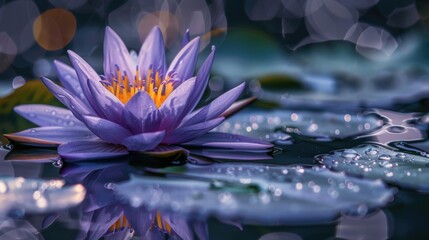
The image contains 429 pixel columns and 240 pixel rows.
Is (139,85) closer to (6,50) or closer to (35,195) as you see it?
(35,195)

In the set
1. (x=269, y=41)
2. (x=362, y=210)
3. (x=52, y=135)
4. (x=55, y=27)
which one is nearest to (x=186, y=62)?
(x=52, y=135)

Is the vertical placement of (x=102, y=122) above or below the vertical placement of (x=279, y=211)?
above

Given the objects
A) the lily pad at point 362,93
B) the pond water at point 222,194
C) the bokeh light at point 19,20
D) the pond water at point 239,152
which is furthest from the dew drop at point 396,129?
the bokeh light at point 19,20

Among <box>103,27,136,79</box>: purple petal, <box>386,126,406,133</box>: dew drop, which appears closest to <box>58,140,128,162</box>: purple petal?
<box>103,27,136,79</box>: purple petal

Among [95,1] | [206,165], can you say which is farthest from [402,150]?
[95,1]

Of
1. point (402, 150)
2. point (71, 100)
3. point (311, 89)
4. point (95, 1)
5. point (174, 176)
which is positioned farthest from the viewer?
point (95, 1)

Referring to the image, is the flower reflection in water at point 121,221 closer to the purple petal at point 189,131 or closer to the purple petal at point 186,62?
the purple petal at point 189,131

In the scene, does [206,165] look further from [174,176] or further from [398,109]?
[398,109]
